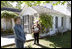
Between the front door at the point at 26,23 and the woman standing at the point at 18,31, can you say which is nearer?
the woman standing at the point at 18,31

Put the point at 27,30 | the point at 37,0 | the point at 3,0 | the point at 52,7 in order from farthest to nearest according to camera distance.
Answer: the point at 27,30, the point at 37,0, the point at 3,0, the point at 52,7

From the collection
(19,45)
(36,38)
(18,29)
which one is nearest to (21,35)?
(18,29)

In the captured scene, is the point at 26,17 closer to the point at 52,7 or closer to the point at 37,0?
the point at 37,0

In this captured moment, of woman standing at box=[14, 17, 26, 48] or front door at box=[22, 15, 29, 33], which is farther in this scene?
front door at box=[22, 15, 29, 33]

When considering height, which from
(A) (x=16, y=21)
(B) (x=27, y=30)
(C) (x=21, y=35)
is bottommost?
(B) (x=27, y=30)

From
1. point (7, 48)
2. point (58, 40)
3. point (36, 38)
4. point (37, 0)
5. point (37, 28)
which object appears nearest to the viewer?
point (58, 40)

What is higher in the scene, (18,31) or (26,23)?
(18,31)

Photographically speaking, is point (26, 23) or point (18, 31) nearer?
point (18, 31)

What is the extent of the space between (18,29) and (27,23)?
5.83 meters

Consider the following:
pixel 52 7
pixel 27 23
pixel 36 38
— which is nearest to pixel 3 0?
pixel 52 7

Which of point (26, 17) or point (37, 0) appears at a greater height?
point (37, 0)

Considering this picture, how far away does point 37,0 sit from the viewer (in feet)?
8.32

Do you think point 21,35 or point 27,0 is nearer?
point 21,35

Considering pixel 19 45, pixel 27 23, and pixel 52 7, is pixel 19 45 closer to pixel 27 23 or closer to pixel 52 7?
pixel 52 7
